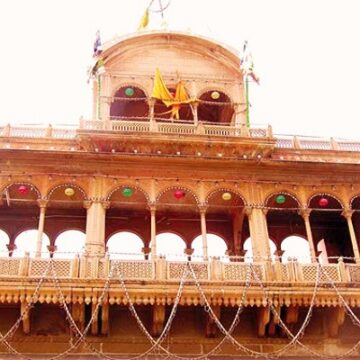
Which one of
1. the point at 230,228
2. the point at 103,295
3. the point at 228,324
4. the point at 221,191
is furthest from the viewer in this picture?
the point at 230,228

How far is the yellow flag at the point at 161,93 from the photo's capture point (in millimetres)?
18891

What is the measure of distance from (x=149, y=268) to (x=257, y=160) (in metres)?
5.06

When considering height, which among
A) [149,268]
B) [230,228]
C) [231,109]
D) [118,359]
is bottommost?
[118,359]

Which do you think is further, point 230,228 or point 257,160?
→ point 230,228

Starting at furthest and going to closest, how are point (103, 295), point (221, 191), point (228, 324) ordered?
point (221, 191) → point (228, 324) → point (103, 295)

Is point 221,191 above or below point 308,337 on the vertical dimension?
above

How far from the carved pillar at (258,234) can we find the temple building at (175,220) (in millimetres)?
41

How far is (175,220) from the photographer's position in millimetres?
19281

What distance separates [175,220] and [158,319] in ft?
18.1

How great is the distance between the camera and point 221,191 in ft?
56.3

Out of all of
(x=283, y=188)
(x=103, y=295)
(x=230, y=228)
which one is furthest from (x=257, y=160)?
(x=103, y=295)

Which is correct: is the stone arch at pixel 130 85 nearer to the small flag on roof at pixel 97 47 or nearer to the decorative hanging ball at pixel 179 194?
the small flag on roof at pixel 97 47

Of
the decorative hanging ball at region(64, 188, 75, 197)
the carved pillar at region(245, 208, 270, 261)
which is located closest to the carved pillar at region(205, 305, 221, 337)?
the carved pillar at region(245, 208, 270, 261)

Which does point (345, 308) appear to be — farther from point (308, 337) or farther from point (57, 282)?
point (57, 282)
